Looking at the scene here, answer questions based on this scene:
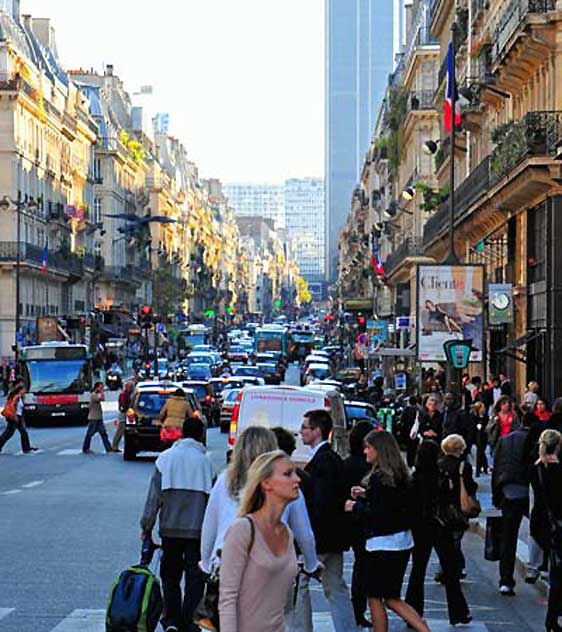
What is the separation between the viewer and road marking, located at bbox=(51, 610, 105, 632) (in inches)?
460

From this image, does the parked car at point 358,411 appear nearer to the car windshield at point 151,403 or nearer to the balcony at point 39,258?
the car windshield at point 151,403

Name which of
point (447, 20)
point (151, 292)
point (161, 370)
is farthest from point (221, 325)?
point (447, 20)

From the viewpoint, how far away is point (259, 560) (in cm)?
682

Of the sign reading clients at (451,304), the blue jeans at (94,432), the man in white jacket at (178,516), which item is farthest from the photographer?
the blue jeans at (94,432)

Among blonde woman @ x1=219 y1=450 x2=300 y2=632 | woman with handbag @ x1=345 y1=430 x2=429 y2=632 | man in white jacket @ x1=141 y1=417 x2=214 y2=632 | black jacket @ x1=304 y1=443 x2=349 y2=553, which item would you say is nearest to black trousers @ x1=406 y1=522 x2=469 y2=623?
black jacket @ x1=304 y1=443 x2=349 y2=553

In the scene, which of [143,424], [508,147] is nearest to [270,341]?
[508,147]

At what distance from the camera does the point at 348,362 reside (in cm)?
10088

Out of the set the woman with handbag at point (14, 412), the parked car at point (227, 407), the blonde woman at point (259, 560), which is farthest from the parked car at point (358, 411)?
the blonde woman at point (259, 560)

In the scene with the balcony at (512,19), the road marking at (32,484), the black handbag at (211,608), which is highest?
the balcony at (512,19)

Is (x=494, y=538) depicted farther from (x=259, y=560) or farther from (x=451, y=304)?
(x=451, y=304)

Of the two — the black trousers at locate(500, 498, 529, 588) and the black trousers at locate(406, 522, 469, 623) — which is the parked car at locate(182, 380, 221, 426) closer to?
the black trousers at locate(500, 498, 529, 588)

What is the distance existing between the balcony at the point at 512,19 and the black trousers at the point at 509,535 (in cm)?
1930

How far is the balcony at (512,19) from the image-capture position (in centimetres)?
3212

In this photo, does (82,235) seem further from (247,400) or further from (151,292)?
(247,400)
